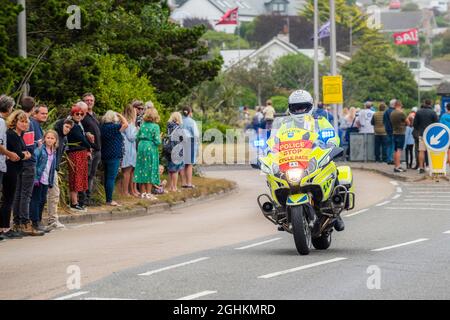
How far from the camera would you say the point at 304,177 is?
1512cm

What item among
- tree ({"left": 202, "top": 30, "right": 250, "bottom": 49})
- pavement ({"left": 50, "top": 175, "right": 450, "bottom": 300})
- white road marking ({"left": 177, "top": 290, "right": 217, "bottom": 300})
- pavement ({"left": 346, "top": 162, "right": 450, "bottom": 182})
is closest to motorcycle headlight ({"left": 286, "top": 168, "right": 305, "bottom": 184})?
pavement ({"left": 50, "top": 175, "right": 450, "bottom": 300})

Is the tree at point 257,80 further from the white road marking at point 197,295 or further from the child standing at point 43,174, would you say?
the white road marking at point 197,295

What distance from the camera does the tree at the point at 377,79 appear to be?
109875 mm

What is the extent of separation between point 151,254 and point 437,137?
49.9 ft

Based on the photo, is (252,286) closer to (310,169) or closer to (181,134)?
(310,169)

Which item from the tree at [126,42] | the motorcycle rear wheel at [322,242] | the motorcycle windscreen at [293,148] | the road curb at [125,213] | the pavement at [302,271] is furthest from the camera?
the tree at [126,42]

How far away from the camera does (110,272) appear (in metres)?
13.9

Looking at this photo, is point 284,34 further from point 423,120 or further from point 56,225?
point 56,225

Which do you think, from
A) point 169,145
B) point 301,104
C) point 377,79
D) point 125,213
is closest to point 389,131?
point 169,145

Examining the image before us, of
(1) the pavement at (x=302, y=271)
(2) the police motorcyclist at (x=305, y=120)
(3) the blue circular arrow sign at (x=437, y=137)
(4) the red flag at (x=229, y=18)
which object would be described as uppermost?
(4) the red flag at (x=229, y=18)

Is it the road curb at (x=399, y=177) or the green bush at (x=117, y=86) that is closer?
the green bush at (x=117, y=86)

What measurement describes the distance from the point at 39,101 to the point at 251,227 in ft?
19.0

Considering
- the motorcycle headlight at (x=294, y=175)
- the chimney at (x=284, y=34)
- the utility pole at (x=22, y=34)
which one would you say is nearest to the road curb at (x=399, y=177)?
the utility pole at (x=22, y=34)
